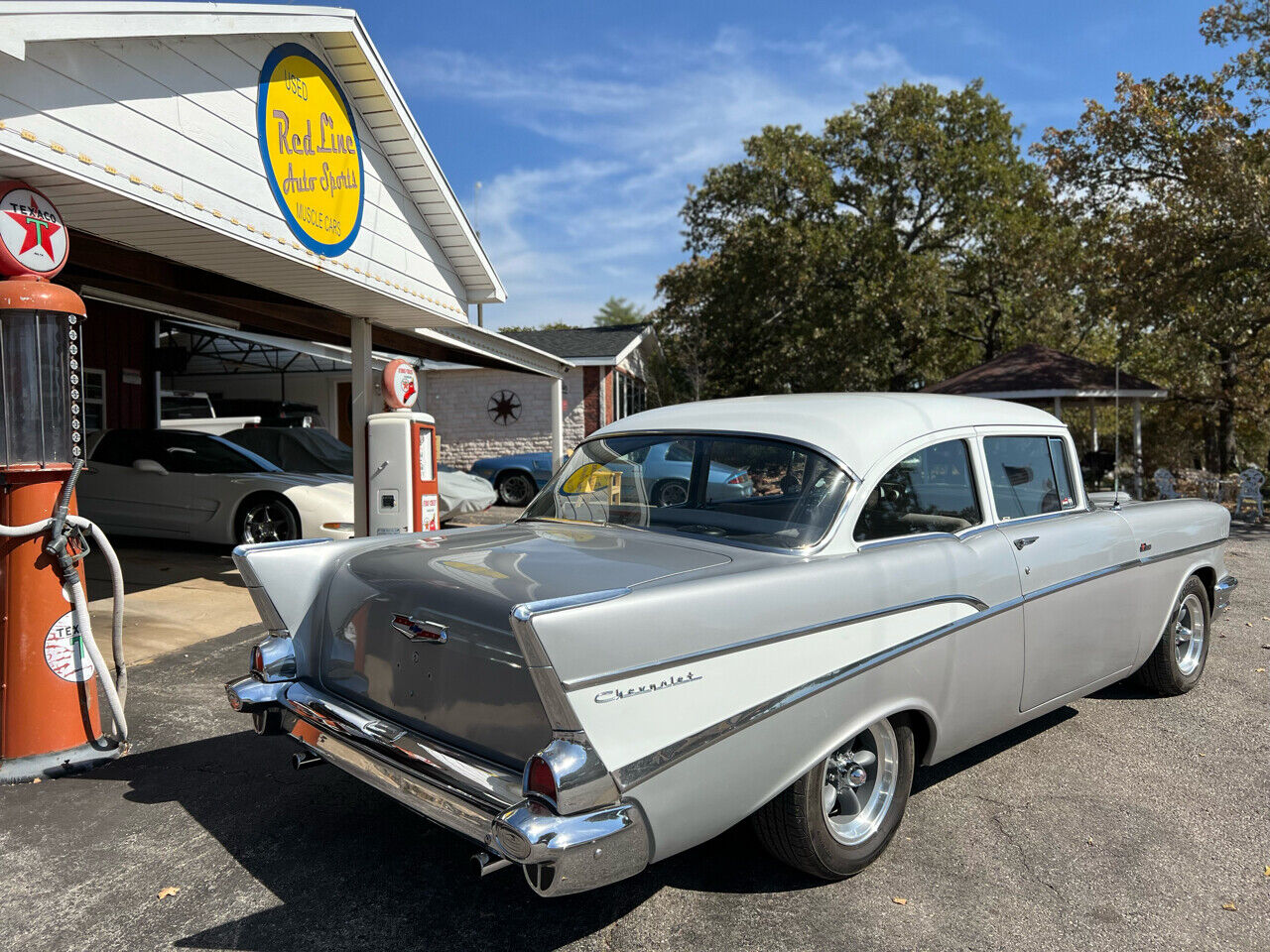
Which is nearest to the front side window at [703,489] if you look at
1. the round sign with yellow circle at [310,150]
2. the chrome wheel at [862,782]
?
the chrome wheel at [862,782]

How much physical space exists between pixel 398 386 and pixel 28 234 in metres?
3.73

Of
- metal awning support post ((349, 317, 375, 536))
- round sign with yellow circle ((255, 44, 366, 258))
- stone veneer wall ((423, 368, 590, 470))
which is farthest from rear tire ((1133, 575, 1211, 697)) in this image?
stone veneer wall ((423, 368, 590, 470))

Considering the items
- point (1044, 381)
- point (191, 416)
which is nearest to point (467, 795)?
point (191, 416)

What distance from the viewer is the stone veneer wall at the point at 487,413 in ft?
71.0

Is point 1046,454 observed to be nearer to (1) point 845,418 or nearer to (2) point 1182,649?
(1) point 845,418

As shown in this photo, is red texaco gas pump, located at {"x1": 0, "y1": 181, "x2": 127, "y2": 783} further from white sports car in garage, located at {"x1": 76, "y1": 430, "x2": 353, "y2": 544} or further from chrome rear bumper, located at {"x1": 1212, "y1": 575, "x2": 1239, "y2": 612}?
chrome rear bumper, located at {"x1": 1212, "y1": 575, "x2": 1239, "y2": 612}

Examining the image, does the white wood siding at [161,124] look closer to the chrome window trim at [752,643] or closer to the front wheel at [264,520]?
the front wheel at [264,520]

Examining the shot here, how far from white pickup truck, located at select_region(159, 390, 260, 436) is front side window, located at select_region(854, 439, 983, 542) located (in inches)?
467

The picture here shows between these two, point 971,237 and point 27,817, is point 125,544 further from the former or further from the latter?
point 971,237

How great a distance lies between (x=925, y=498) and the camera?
3.54 meters

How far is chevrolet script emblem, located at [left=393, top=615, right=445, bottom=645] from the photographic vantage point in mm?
2758

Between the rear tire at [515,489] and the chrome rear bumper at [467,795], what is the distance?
45.9 ft

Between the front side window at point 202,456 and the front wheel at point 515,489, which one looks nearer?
the front side window at point 202,456

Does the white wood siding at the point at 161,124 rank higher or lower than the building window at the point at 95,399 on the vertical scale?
higher
